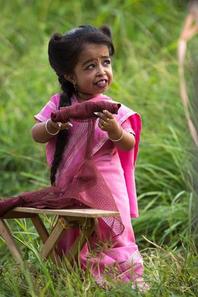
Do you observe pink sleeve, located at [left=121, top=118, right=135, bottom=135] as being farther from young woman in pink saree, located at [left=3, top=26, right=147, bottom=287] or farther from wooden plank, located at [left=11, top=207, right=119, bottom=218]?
wooden plank, located at [left=11, top=207, right=119, bottom=218]

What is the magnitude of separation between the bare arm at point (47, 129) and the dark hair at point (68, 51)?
80 millimetres

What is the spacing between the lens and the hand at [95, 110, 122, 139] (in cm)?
368

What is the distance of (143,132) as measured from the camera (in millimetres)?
5840

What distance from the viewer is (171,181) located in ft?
17.7

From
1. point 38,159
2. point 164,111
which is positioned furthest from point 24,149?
point 164,111

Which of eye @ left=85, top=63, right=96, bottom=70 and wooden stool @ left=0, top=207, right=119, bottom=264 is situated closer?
wooden stool @ left=0, top=207, right=119, bottom=264

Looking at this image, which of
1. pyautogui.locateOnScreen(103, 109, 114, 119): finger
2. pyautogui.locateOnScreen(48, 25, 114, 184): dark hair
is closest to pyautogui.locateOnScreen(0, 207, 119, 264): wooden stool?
pyautogui.locateOnScreen(48, 25, 114, 184): dark hair

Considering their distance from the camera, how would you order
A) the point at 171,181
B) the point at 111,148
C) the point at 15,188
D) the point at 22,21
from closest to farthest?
the point at 111,148 → the point at 171,181 → the point at 15,188 → the point at 22,21

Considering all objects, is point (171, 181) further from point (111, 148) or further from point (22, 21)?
point (22, 21)

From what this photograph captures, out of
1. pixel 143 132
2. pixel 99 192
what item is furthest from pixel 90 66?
pixel 143 132

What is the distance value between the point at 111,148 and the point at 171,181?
1.55m

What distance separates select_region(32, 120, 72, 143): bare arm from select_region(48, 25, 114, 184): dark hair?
8 centimetres

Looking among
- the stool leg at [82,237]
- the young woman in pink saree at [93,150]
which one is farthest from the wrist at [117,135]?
the stool leg at [82,237]

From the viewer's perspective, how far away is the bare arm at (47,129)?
12.4 feet
